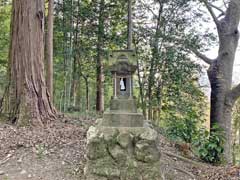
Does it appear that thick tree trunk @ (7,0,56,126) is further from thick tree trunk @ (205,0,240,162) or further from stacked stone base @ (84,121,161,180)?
thick tree trunk @ (205,0,240,162)

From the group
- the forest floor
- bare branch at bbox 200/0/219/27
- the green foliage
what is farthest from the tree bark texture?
the forest floor

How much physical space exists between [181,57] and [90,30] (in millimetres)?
2524

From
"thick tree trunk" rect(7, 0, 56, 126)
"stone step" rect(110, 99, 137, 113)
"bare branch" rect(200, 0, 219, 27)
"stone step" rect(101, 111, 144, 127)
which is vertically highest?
"bare branch" rect(200, 0, 219, 27)

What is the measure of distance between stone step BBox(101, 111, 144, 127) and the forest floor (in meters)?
0.62

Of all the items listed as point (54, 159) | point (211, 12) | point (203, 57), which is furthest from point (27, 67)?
point (211, 12)

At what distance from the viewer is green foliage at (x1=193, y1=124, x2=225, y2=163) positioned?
457 cm

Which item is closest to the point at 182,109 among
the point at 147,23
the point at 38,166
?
the point at 147,23

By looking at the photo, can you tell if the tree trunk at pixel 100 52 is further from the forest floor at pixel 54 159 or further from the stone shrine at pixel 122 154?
the stone shrine at pixel 122 154

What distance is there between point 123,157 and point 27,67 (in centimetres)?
239

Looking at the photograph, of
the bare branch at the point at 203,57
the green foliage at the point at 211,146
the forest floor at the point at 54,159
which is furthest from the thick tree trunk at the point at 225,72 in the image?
the forest floor at the point at 54,159

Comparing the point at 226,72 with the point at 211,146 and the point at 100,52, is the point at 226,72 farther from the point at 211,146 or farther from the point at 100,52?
the point at 100,52

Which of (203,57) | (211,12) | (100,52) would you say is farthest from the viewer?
(100,52)

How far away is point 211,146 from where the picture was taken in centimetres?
456

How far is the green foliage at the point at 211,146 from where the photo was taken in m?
4.57
